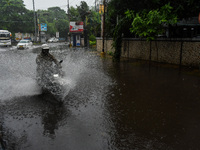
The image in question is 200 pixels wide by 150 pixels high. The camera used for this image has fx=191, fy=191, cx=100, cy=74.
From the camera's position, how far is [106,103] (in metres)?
6.23

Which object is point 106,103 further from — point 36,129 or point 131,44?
point 131,44

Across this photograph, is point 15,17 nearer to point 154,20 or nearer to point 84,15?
point 84,15

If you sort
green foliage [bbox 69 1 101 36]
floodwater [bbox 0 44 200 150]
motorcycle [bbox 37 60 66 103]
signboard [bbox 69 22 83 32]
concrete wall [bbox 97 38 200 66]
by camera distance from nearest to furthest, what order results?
1. floodwater [bbox 0 44 200 150]
2. motorcycle [bbox 37 60 66 103]
3. concrete wall [bbox 97 38 200 66]
4. signboard [bbox 69 22 83 32]
5. green foliage [bbox 69 1 101 36]

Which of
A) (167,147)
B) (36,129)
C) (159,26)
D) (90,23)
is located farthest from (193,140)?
(90,23)

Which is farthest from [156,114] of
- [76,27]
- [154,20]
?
[76,27]

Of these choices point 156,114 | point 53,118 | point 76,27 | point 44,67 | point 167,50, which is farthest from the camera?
point 76,27

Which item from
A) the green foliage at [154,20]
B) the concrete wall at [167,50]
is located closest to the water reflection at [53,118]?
the green foliage at [154,20]

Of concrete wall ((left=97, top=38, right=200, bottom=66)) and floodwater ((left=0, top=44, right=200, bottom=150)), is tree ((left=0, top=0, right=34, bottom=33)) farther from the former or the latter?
floodwater ((left=0, top=44, right=200, bottom=150))

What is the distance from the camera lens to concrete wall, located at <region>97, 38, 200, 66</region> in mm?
12711

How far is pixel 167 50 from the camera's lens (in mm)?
14789

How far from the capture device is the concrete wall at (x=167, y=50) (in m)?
12.7

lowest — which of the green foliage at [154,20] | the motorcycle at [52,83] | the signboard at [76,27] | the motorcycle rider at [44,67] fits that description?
the motorcycle at [52,83]

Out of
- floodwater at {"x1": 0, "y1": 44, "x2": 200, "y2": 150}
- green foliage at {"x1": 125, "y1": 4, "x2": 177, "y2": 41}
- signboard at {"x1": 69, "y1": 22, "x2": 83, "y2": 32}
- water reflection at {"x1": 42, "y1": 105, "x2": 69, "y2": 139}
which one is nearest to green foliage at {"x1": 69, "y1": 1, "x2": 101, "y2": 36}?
signboard at {"x1": 69, "y1": 22, "x2": 83, "y2": 32}

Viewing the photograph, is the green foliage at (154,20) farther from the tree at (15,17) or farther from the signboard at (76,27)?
the tree at (15,17)
